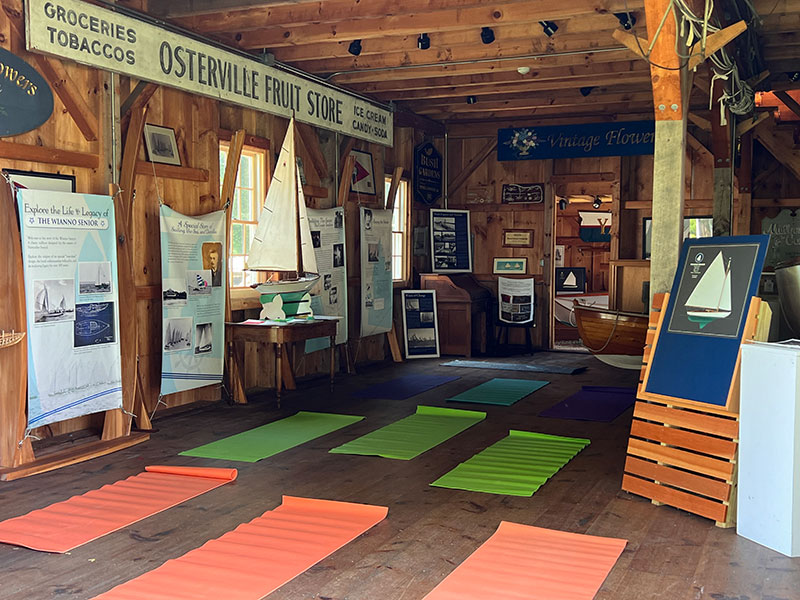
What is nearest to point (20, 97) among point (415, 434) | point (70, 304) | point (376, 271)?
point (70, 304)

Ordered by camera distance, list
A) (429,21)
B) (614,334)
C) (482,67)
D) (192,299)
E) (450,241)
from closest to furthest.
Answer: (192,299) < (429,21) < (482,67) < (614,334) < (450,241)

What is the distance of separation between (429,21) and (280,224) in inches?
82.2

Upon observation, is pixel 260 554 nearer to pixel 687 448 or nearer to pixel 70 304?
pixel 687 448

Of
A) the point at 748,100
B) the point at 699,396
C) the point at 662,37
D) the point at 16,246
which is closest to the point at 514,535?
the point at 699,396

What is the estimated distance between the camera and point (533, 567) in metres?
3.50

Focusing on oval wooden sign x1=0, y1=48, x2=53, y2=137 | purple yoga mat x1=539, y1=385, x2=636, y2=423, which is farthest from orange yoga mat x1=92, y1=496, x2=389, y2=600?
purple yoga mat x1=539, y1=385, x2=636, y2=423

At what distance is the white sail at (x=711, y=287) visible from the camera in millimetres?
4406

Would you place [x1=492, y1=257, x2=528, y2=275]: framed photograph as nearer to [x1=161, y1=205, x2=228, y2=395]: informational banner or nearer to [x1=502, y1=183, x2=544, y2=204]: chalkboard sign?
[x1=502, y1=183, x2=544, y2=204]: chalkboard sign

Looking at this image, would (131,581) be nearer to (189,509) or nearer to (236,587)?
(236,587)

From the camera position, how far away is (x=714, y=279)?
175 inches

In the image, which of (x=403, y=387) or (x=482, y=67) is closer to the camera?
(x=482, y=67)

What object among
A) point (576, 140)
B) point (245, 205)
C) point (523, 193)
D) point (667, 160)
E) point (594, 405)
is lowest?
point (594, 405)

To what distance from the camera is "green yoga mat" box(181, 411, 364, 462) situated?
548cm

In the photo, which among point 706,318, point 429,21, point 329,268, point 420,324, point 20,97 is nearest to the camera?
point 706,318
